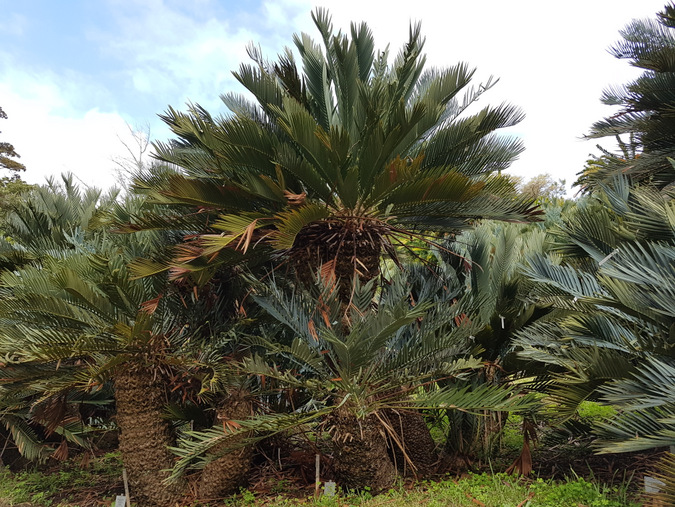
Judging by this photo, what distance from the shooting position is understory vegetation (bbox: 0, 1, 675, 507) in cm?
354

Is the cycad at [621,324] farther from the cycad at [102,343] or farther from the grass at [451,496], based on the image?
the cycad at [102,343]

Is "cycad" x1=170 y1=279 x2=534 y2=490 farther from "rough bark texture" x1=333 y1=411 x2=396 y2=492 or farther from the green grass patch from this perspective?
the green grass patch

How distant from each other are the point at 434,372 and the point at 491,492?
3.03ft

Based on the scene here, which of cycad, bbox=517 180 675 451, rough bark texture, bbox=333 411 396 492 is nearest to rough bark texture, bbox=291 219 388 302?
rough bark texture, bbox=333 411 396 492

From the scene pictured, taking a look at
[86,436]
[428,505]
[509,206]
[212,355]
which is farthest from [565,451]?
[86,436]

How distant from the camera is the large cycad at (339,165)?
3.79m

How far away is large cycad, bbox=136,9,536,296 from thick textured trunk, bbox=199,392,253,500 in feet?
4.01

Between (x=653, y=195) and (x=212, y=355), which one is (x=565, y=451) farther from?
(x=212, y=355)

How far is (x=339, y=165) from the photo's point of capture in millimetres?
3873

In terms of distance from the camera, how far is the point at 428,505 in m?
3.49

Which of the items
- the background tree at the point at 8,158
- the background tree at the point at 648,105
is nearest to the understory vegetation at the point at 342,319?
the background tree at the point at 648,105

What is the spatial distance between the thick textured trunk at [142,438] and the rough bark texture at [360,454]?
1.51 m

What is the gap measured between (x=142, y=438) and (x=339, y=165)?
2.75 meters

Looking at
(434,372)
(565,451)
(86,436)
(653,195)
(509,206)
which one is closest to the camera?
(653,195)
